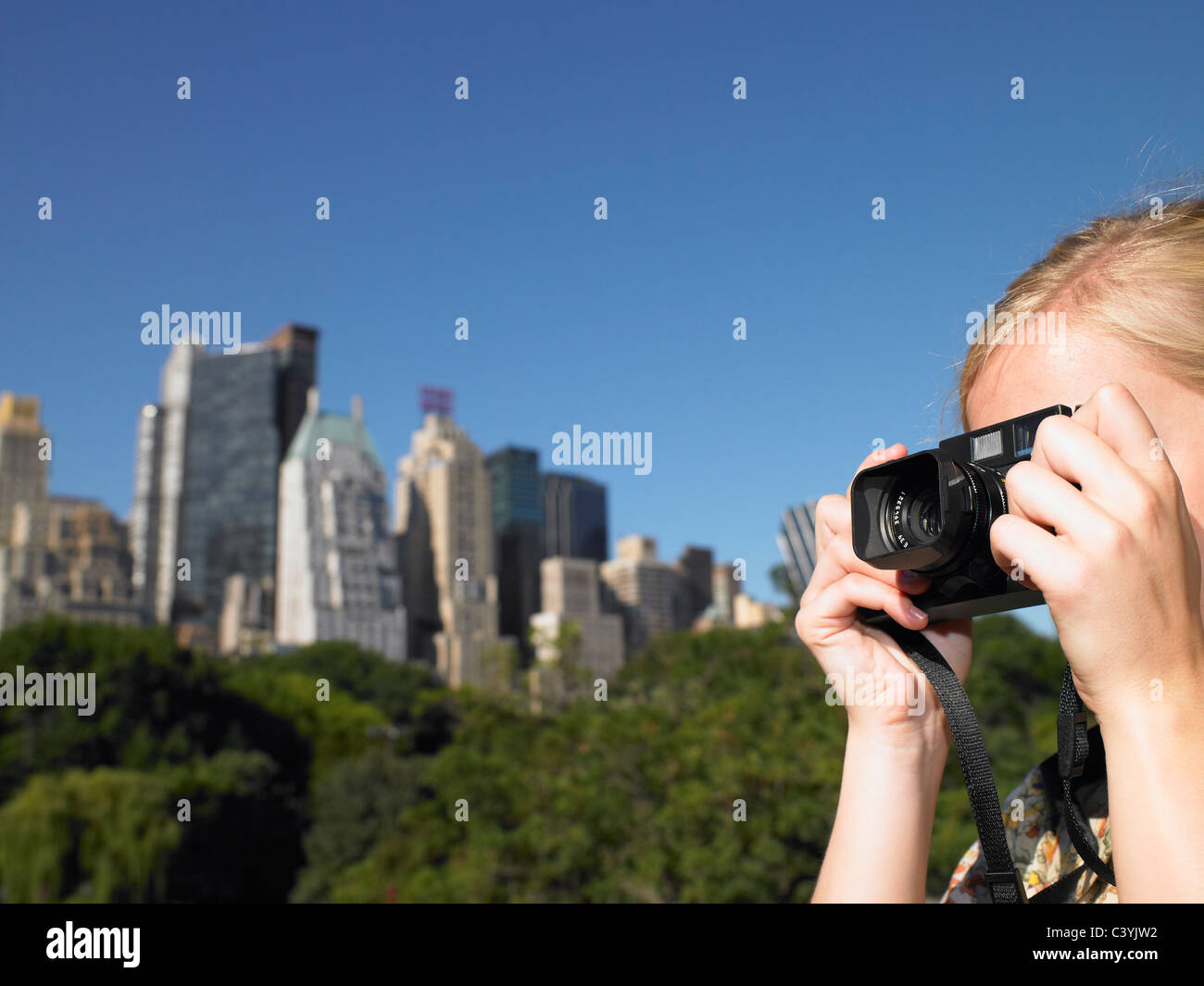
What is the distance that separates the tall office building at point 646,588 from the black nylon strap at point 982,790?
5704 cm

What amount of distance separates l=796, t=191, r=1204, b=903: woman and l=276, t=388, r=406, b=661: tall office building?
54230mm

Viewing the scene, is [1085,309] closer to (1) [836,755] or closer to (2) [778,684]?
(1) [836,755]

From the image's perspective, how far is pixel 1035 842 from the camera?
1180 millimetres

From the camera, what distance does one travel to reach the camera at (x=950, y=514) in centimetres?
96

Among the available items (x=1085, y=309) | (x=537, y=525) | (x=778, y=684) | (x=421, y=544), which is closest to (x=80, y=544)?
(x=421, y=544)

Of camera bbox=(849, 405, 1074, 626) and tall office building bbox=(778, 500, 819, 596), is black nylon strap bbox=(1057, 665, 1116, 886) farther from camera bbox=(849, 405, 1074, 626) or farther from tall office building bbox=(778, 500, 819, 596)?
tall office building bbox=(778, 500, 819, 596)

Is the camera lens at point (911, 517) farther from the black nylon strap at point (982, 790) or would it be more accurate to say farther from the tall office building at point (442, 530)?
the tall office building at point (442, 530)

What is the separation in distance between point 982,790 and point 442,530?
6023cm

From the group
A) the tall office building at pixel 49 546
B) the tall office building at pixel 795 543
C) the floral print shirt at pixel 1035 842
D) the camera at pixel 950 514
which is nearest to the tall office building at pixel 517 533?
the tall office building at pixel 49 546

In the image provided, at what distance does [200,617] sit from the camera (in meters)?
62.2

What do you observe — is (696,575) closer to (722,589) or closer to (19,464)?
(722,589)

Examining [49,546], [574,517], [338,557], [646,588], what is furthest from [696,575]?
[49,546]

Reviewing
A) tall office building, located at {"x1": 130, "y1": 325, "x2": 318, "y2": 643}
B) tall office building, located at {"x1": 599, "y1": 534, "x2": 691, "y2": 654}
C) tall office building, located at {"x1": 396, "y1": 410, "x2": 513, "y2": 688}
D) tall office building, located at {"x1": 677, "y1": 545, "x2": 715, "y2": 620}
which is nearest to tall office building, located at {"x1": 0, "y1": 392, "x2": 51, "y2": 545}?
tall office building, located at {"x1": 130, "y1": 325, "x2": 318, "y2": 643}
